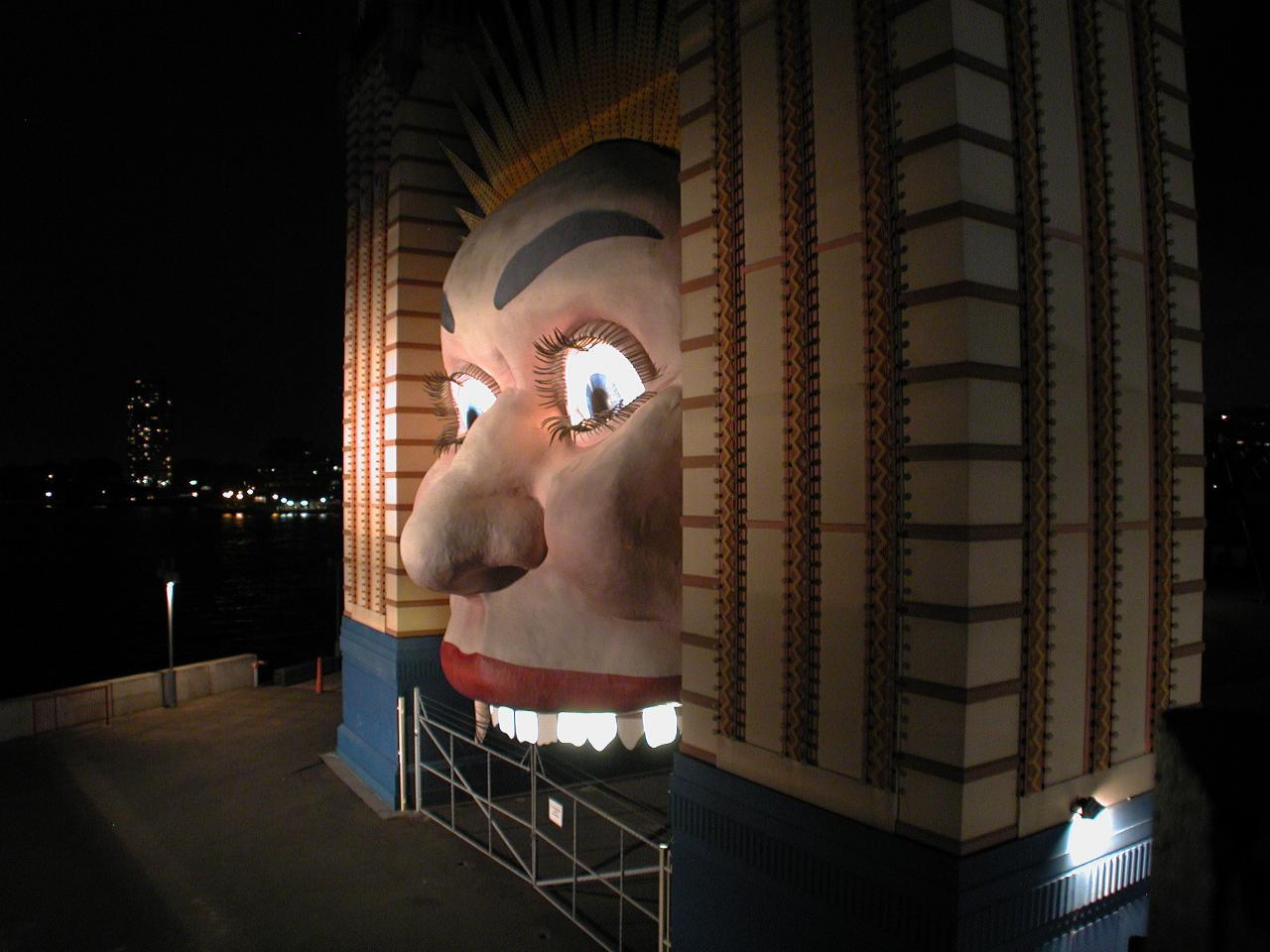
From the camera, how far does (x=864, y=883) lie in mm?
3623

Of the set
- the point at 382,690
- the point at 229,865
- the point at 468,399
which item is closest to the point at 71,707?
the point at 382,690

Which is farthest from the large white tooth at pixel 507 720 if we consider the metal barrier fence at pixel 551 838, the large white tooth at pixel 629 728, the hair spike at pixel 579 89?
the hair spike at pixel 579 89

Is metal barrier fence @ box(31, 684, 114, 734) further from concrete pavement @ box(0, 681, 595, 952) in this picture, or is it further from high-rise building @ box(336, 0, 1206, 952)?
high-rise building @ box(336, 0, 1206, 952)

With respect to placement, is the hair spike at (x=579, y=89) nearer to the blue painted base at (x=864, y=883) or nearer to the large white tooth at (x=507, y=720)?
the large white tooth at (x=507, y=720)

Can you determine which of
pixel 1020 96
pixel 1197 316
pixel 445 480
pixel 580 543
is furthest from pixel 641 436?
pixel 1197 316

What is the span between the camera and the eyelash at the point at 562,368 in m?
4.95

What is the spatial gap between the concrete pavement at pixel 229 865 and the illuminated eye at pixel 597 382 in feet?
11.1

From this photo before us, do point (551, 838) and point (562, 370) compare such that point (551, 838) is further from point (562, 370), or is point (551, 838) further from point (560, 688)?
point (562, 370)

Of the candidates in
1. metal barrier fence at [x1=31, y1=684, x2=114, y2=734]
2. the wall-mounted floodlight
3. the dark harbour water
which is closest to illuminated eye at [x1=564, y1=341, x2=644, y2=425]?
the wall-mounted floodlight

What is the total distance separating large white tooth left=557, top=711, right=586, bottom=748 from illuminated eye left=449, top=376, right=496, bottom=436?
6.85 ft

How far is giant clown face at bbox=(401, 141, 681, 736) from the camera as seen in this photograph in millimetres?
4609

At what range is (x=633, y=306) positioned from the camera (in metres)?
4.89

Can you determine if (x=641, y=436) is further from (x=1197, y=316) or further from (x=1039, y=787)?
(x=1197, y=316)

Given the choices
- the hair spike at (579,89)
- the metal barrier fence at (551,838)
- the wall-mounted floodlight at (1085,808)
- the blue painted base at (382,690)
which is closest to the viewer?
the wall-mounted floodlight at (1085,808)
